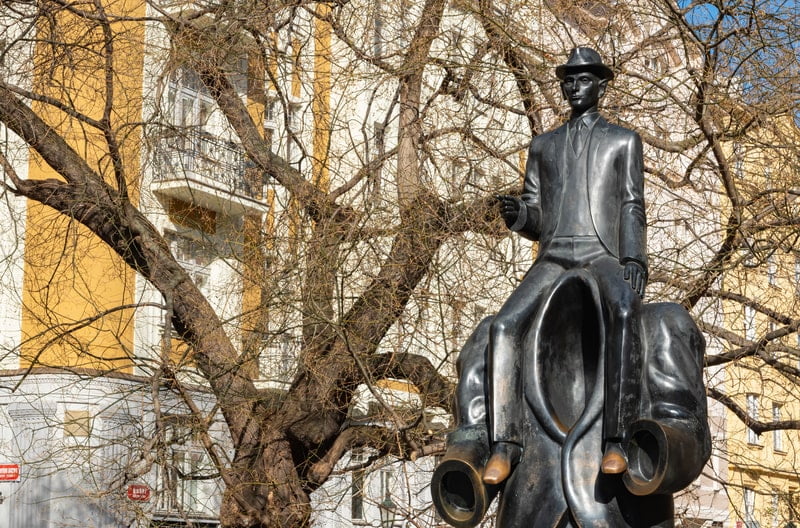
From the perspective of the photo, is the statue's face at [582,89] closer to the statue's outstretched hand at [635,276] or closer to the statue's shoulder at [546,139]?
the statue's shoulder at [546,139]

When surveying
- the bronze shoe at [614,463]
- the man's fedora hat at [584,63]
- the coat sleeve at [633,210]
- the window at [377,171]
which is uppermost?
the window at [377,171]

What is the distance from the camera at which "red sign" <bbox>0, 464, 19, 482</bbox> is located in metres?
17.5

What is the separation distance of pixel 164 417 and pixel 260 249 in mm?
2233

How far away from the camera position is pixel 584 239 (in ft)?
18.4

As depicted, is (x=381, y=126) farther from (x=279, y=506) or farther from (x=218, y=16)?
(x=279, y=506)

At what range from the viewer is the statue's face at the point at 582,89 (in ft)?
19.0

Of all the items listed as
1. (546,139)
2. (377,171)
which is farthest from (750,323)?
(546,139)

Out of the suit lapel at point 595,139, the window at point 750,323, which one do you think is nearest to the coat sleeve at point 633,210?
the suit lapel at point 595,139

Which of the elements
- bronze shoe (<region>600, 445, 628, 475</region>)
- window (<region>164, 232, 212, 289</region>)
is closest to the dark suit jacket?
bronze shoe (<region>600, 445, 628, 475</region>)

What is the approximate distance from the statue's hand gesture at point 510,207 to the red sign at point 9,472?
13.2m

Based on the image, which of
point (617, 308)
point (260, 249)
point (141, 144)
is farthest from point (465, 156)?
point (617, 308)

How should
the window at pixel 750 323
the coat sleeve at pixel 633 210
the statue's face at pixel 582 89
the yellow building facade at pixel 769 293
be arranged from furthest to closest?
1. the window at pixel 750 323
2. the yellow building facade at pixel 769 293
3. the statue's face at pixel 582 89
4. the coat sleeve at pixel 633 210

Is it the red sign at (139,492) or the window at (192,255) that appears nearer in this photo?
the red sign at (139,492)

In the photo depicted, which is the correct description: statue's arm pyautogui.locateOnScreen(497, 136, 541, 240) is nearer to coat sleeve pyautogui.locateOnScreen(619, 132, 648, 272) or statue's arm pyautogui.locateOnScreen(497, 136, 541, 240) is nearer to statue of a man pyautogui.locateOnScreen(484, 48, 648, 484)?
statue of a man pyautogui.locateOnScreen(484, 48, 648, 484)
